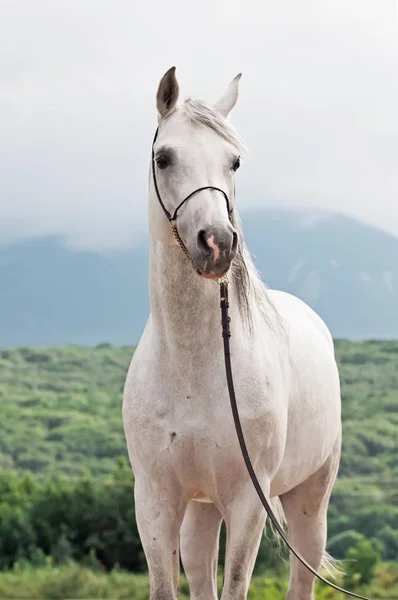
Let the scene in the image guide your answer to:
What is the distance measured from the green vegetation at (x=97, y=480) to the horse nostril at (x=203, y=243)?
584 cm

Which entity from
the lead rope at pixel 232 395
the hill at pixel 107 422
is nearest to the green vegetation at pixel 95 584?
the hill at pixel 107 422

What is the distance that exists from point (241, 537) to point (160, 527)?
0.29 meters

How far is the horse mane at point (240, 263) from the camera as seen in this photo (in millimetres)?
3246

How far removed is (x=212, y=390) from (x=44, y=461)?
11.0 meters

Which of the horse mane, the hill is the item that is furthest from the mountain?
the horse mane

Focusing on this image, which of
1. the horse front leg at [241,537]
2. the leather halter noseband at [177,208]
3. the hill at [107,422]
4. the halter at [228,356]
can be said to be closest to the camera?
the leather halter noseband at [177,208]

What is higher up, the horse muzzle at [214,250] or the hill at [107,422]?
the hill at [107,422]

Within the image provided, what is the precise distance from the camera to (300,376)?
4.05 meters

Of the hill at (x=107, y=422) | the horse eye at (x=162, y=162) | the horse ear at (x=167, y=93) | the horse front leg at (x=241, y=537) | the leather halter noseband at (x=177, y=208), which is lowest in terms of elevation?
the horse front leg at (x=241, y=537)

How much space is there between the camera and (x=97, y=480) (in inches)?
460

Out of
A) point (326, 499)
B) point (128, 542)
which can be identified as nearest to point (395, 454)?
point (128, 542)

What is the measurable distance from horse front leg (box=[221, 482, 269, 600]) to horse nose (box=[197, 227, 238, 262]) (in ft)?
3.03

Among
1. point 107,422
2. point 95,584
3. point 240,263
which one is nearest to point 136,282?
point 107,422

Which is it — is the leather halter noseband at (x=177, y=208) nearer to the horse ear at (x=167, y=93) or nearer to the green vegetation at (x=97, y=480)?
the horse ear at (x=167, y=93)
